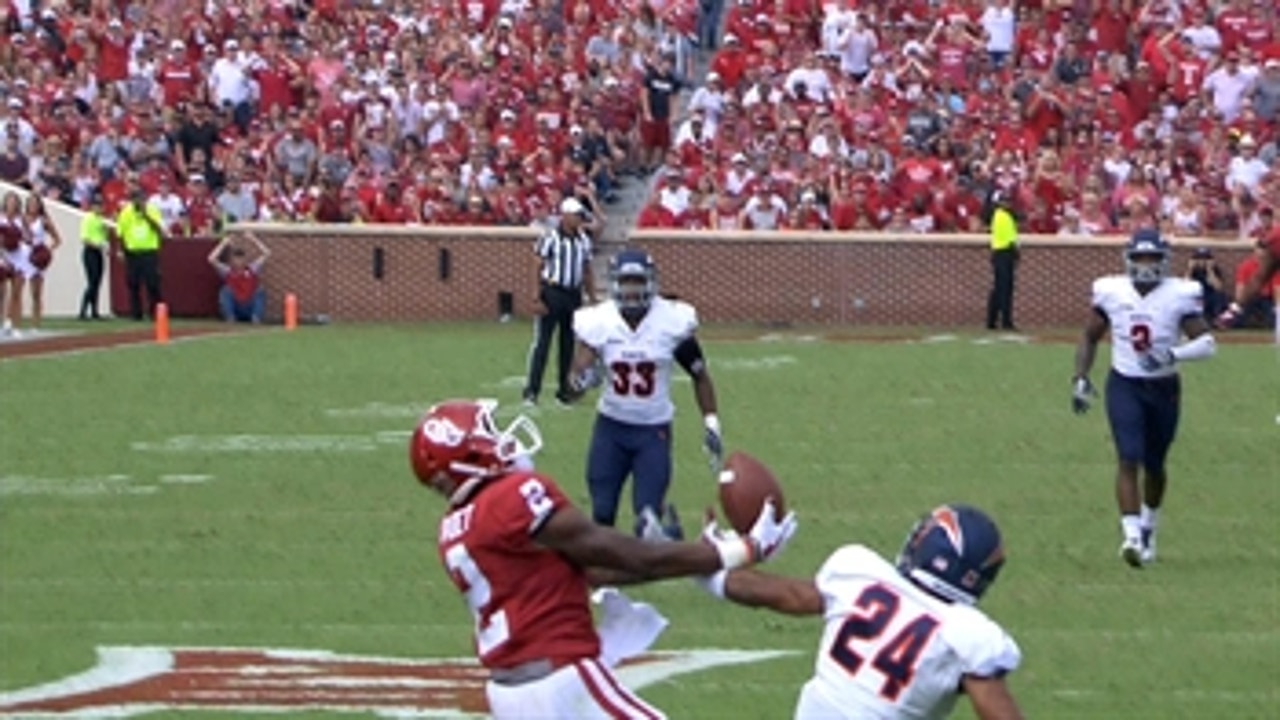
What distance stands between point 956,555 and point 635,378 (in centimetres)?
667

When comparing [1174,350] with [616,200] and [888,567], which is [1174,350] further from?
[616,200]

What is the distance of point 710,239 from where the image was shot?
1070 inches

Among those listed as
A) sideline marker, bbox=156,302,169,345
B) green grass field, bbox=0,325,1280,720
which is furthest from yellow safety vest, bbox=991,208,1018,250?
sideline marker, bbox=156,302,169,345

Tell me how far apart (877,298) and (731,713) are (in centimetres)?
1784

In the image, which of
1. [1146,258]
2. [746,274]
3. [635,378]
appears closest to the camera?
[635,378]

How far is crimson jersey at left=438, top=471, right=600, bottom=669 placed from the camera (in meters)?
6.28

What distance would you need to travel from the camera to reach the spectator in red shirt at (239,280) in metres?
27.9

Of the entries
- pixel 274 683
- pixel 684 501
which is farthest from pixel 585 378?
pixel 274 683

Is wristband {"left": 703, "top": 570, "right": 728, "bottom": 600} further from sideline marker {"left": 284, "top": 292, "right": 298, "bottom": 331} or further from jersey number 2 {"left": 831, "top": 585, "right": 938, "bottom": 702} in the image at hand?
sideline marker {"left": 284, "top": 292, "right": 298, "bottom": 331}

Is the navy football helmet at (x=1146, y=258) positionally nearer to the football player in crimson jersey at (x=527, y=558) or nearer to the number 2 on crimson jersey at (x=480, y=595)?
the football player in crimson jersey at (x=527, y=558)

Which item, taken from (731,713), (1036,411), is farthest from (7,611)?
(1036,411)

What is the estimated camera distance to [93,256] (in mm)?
27828

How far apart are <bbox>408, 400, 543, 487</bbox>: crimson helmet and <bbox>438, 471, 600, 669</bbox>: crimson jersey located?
50 mm

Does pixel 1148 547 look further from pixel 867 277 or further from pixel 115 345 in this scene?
pixel 867 277
